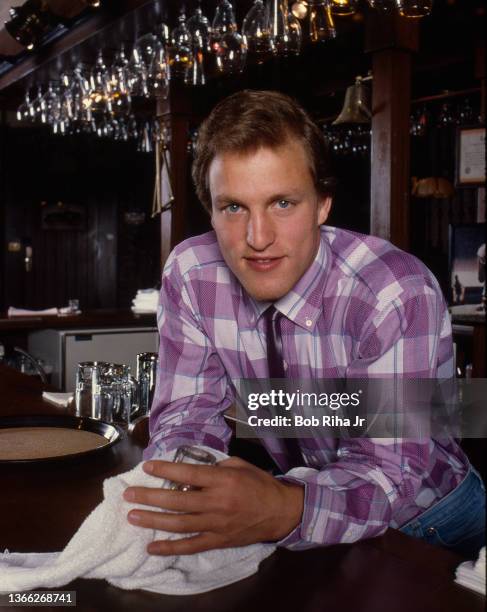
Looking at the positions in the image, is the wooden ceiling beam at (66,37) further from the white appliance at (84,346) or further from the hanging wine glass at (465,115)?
the hanging wine glass at (465,115)

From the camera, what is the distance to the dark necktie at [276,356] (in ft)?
4.90

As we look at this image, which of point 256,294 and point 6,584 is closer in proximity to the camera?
point 6,584

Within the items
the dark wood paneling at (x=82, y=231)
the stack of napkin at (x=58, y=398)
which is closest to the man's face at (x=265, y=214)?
the stack of napkin at (x=58, y=398)

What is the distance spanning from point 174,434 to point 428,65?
4.44 m

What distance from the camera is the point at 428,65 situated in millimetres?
5027

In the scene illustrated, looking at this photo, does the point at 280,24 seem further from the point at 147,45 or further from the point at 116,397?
the point at 116,397

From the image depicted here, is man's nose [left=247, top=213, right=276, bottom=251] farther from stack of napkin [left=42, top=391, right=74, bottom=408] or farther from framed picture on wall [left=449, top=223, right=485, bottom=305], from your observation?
framed picture on wall [left=449, top=223, right=485, bottom=305]

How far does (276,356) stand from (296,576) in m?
0.65

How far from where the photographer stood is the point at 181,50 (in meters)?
3.35

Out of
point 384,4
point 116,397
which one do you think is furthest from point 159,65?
point 116,397

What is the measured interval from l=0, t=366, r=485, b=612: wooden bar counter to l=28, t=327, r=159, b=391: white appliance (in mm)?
3125

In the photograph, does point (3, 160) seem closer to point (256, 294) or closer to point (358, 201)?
point (358, 201)

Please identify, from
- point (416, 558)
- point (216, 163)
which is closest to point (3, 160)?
point (216, 163)

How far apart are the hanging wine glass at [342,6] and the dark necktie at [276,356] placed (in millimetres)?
1542
